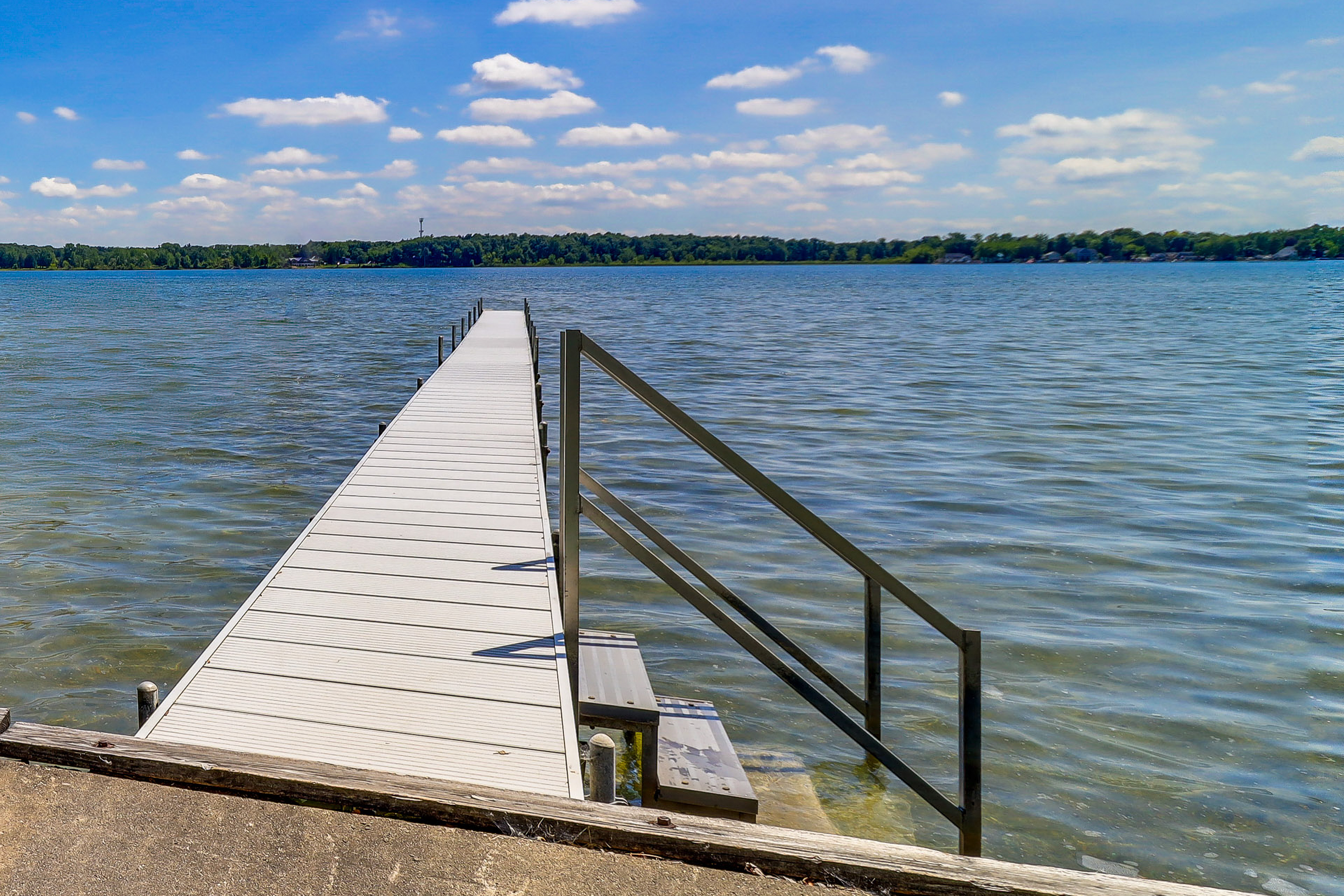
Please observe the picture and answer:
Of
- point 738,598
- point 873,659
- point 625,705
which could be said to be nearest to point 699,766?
point 625,705

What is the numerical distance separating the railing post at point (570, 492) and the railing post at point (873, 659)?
169cm

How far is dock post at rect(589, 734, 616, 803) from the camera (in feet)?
10.6

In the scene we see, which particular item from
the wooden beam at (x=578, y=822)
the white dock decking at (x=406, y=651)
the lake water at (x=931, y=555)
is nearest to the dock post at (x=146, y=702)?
the white dock decking at (x=406, y=651)

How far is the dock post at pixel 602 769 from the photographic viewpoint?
3227 millimetres

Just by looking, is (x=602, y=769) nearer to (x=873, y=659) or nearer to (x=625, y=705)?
(x=625, y=705)

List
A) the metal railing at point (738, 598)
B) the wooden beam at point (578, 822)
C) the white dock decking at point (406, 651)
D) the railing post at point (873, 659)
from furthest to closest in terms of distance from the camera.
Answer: the railing post at point (873, 659), the metal railing at point (738, 598), the white dock decking at point (406, 651), the wooden beam at point (578, 822)

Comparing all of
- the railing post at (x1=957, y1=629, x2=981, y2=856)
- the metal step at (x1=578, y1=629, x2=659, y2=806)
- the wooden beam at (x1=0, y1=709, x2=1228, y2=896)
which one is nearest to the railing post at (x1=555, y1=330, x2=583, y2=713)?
the metal step at (x1=578, y1=629, x2=659, y2=806)

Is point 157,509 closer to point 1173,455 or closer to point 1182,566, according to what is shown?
point 1182,566

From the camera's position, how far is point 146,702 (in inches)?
144

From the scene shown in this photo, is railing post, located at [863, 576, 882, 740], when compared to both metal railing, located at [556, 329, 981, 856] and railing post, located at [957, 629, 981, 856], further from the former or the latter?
railing post, located at [957, 629, 981, 856]

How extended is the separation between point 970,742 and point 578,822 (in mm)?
2339

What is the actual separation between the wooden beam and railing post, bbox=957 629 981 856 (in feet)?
4.93

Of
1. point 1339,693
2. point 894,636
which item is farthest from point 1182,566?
point 894,636

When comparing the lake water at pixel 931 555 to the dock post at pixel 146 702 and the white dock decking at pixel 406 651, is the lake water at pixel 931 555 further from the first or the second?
the dock post at pixel 146 702
